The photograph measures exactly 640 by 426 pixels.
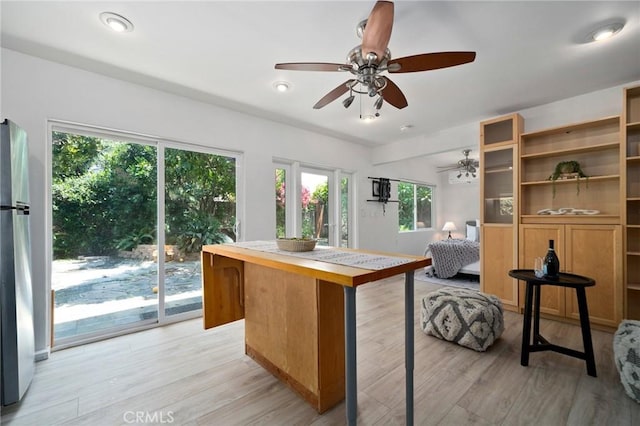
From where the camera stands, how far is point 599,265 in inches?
107

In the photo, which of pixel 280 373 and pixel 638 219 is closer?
pixel 280 373

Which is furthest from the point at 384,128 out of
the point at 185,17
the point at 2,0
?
the point at 2,0

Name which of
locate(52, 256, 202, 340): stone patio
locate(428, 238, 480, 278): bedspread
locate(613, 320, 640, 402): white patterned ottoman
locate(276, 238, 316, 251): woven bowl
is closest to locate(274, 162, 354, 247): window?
locate(52, 256, 202, 340): stone patio

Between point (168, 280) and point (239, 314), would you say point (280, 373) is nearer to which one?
point (239, 314)

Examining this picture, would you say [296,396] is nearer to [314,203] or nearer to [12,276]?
[12,276]

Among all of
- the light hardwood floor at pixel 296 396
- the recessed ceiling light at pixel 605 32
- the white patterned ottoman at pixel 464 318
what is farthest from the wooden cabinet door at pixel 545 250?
the recessed ceiling light at pixel 605 32

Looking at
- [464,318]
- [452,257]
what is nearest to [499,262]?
[452,257]

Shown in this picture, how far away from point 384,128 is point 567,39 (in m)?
2.26

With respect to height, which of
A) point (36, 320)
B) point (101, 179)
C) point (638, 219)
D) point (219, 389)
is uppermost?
point (101, 179)

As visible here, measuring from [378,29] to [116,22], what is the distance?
1.76 m

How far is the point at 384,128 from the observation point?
162 inches

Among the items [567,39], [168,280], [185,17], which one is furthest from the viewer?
[168,280]

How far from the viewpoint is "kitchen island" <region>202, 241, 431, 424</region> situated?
1184 mm

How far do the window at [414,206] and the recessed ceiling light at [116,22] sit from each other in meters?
5.36
